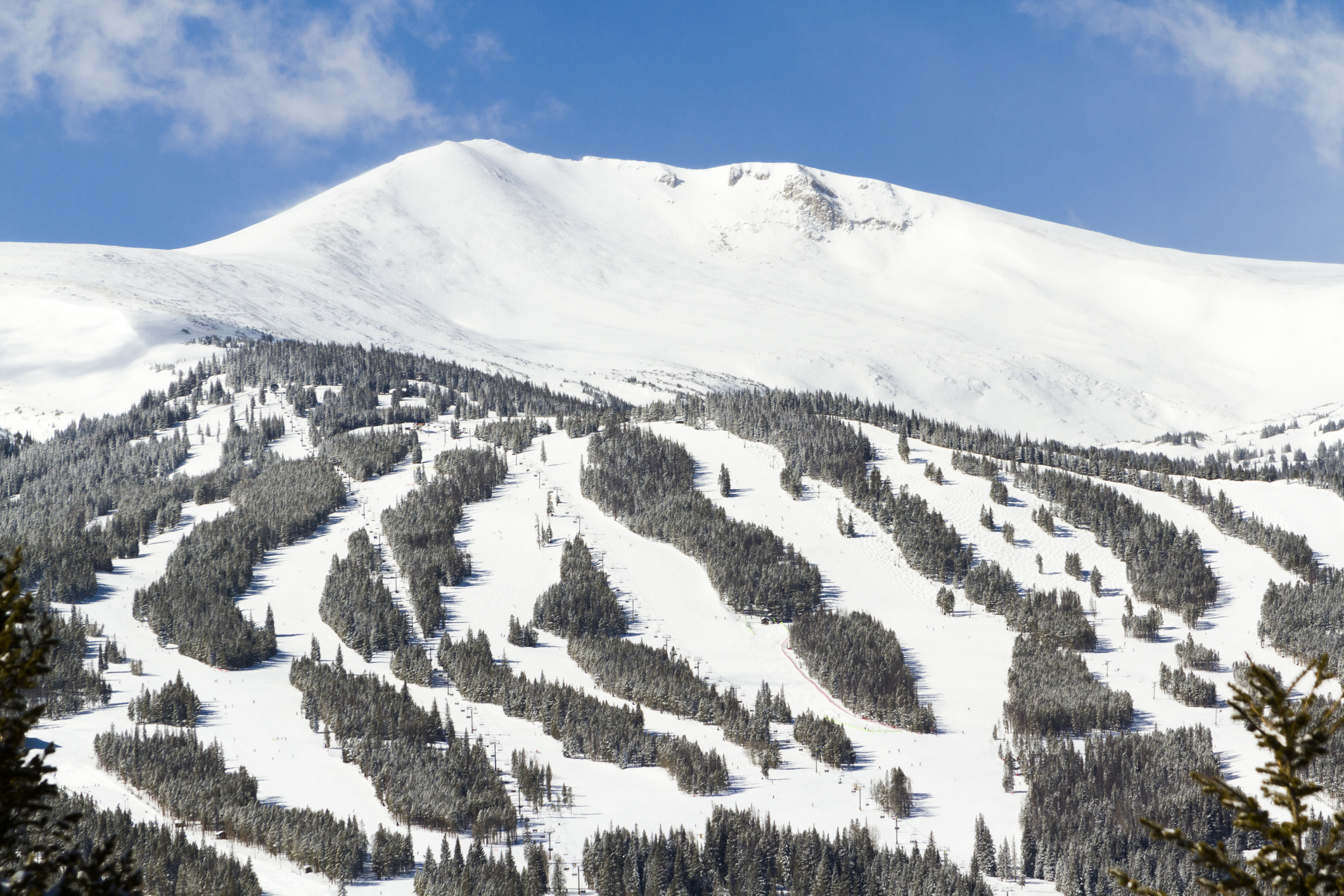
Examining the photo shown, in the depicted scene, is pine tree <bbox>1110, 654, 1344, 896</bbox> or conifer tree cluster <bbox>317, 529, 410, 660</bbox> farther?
→ conifer tree cluster <bbox>317, 529, 410, 660</bbox>

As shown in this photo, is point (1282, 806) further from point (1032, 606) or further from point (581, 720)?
point (1032, 606)

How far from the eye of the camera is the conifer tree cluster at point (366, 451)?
173 meters

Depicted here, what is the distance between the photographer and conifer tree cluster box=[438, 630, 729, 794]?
9962 cm

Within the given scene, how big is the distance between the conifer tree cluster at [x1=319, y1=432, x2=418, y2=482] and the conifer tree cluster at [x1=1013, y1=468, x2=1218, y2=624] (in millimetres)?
101277

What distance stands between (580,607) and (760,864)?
54.1 m

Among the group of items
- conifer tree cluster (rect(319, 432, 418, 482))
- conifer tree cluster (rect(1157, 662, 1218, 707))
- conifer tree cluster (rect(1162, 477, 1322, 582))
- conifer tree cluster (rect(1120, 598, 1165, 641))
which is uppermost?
conifer tree cluster (rect(319, 432, 418, 482))

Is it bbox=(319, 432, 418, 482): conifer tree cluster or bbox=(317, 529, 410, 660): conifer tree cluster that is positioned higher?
bbox=(319, 432, 418, 482): conifer tree cluster

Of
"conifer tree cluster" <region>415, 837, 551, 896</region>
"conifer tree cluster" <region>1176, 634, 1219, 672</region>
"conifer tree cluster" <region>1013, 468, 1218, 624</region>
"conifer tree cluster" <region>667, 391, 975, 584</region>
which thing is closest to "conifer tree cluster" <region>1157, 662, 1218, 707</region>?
"conifer tree cluster" <region>1176, 634, 1219, 672</region>

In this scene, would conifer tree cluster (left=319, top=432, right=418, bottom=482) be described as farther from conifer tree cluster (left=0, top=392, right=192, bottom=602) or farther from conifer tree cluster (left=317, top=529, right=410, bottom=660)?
conifer tree cluster (left=317, top=529, right=410, bottom=660)

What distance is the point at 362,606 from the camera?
13050 cm

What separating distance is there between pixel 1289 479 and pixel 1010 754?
101m

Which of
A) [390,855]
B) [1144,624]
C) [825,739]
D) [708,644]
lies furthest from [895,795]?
[1144,624]

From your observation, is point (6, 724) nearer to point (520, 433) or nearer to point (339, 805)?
point (339, 805)

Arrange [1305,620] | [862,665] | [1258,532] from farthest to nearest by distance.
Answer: [1258,532] → [1305,620] → [862,665]
